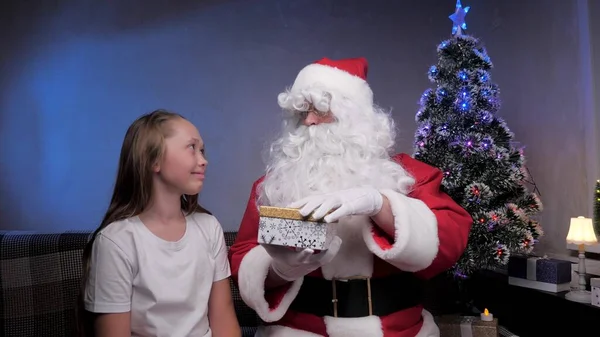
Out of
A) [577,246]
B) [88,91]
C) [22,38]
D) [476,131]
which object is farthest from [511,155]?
[22,38]

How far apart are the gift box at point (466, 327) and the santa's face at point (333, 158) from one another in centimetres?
91

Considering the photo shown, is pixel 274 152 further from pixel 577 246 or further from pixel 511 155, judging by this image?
pixel 577 246

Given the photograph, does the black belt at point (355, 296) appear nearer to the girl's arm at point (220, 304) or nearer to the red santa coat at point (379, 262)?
the red santa coat at point (379, 262)

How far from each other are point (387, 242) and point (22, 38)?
8.26 ft

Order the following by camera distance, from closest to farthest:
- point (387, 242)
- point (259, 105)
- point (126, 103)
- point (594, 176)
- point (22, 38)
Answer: point (387, 242) → point (594, 176) → point (22, 38) → point (126, 103) → point (259, 105)

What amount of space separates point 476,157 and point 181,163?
1.80 metres

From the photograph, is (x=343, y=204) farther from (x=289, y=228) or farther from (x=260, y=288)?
(x=260, y=288)

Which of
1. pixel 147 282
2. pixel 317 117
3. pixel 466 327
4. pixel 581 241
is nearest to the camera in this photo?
pixel 147 282

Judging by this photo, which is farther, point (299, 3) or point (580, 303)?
point (299, 3)

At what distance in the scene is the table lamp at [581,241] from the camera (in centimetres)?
247

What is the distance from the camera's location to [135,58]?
3168 mm

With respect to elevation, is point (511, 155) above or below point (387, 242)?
above

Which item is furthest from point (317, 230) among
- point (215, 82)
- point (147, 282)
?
point (215, 82)

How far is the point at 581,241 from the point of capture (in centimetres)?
248
